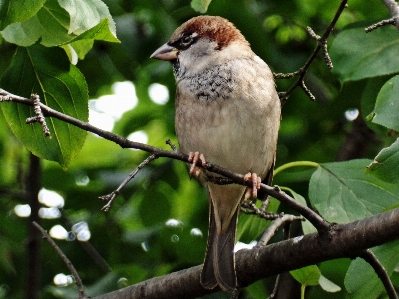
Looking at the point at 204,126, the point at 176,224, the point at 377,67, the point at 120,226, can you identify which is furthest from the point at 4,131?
the point at 377,67

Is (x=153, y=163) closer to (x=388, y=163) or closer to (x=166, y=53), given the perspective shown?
(x=166, y=53)

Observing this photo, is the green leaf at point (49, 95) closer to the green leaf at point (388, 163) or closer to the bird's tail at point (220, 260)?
the bird's tail at point (220, 260)

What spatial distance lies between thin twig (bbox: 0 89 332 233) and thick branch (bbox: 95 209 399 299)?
8 cm

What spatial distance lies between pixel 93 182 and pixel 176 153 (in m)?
2.38

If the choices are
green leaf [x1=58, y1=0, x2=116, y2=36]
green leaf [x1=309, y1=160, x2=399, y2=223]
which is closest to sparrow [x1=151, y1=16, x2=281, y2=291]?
green leaf [x1=309, y1=160, x2=399, y2=223]

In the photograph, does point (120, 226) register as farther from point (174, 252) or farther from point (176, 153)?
point (176, 153)

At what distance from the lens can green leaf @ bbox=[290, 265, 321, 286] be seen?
2.89m

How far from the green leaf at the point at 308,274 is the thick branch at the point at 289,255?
5.8 inches

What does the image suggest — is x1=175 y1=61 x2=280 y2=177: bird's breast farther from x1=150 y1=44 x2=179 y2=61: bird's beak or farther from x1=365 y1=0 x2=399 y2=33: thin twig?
x1=365 y1=0 x2=399 y2=33: thin twig

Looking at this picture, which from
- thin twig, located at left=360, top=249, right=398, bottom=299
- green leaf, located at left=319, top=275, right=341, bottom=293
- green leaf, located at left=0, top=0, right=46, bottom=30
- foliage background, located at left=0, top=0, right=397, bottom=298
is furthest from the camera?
foliage background, located at left=0, top=0, right=397, bottom=298

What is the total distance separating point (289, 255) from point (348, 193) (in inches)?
21.2

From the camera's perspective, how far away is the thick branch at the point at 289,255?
241 cm

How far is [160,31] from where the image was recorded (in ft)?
13.1

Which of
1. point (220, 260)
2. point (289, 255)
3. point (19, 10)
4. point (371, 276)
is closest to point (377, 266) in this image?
point (371, 276)
